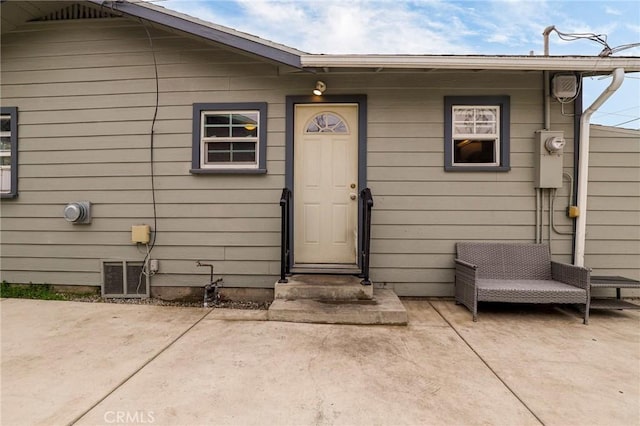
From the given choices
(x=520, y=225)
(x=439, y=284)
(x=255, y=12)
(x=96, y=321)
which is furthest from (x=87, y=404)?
(x=255, y=12)

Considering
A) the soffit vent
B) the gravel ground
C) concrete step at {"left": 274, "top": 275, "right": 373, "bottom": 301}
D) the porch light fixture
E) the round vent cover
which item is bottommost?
the gravel ground

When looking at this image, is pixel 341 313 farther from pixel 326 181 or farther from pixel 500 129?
pixel 500 129

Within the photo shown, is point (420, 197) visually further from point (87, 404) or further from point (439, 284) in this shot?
point (87, 404)

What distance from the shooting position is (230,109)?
387 centimetres

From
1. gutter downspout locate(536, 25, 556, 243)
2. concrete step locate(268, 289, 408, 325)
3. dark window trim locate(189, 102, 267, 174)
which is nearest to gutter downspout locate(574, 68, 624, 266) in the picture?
gutter downspout locate(536, 25, 556, 243)

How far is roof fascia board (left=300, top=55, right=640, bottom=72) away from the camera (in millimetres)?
3223

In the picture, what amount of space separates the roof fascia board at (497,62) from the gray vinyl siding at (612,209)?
0.75m

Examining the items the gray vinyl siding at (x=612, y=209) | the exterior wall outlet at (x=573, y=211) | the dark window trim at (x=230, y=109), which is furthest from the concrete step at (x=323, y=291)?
the gray vinyl siding at (x=612, y=209)

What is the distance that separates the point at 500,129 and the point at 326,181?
213 cm

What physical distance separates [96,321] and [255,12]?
566cm

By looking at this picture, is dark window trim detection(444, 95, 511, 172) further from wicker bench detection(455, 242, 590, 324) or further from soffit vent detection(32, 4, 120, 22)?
soffit vent detection(32, 4, 120, 22)

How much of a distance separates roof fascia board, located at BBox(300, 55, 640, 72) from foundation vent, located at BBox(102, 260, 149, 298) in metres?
3.40

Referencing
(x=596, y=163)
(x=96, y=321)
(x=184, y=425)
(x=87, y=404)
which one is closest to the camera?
(x=184, y=425)

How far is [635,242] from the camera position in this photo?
3736 mm
